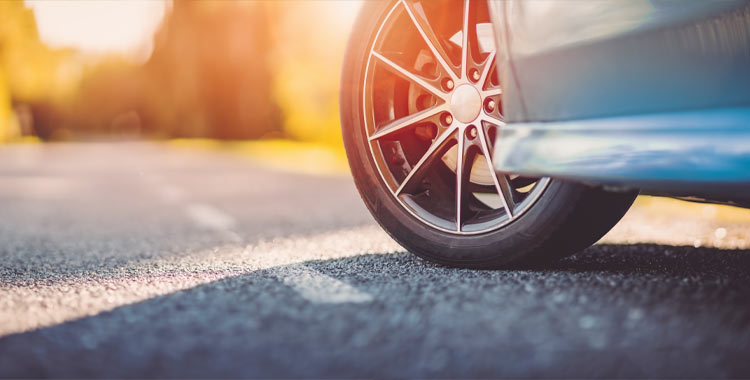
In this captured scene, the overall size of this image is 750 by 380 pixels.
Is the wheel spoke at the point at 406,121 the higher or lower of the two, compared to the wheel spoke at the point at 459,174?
higher

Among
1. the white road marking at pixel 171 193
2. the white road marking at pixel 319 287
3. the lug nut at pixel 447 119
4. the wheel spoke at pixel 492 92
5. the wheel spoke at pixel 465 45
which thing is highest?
the wheel spoke at pixel 465 45

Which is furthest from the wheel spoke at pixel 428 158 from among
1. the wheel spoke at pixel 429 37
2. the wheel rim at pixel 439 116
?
the wheel spoke at pixel 429 37

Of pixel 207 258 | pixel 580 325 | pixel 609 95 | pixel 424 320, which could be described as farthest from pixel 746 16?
Answer: pixel 207 258

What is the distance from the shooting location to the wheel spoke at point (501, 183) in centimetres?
253

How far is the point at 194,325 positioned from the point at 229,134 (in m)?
37.6

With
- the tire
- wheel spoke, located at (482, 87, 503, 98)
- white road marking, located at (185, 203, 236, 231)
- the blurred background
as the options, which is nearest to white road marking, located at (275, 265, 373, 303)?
the tire

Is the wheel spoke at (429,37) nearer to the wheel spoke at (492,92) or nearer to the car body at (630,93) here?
the wheel spoke at (492,92)

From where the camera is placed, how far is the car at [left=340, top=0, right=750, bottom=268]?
1.98 metres

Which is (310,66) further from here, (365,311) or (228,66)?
(365,311)

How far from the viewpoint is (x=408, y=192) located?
2.80 m

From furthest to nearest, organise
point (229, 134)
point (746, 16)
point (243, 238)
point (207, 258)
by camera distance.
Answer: point (229, 134), point (243, 238), point (207, 258), point (746, 16)

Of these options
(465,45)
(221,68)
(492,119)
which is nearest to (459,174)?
(492,119)

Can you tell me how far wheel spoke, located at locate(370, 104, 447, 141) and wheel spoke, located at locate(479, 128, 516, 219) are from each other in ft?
0.67

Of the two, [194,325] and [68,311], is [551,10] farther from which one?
[68,311]
